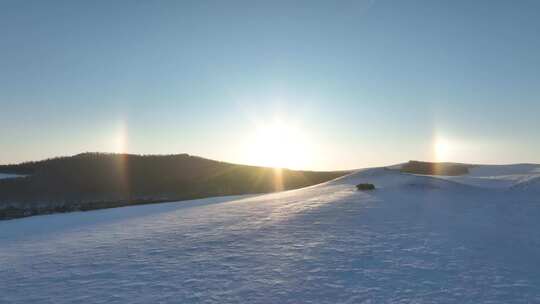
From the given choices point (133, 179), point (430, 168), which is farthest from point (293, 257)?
point (430, 168)

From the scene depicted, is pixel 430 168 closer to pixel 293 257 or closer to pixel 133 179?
pixel 133 179

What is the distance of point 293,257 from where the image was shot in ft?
23.1

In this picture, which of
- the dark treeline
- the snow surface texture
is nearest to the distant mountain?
the dark treeline

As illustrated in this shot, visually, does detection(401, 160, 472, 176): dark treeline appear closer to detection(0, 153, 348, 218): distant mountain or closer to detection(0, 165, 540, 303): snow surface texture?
detection(0, 153, 348, 218): distant mountain

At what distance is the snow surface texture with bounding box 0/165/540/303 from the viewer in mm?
5445

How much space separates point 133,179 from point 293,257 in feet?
118

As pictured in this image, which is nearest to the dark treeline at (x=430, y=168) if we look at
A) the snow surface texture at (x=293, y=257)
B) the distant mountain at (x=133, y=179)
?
the distant mountain at (x=133, y=179)

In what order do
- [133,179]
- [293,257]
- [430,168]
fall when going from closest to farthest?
[293,257] → [133,179] → [430,168]

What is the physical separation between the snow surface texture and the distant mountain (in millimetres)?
→ 19856

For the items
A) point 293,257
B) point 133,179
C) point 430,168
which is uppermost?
point 430,168

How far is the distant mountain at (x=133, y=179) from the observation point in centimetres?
3225

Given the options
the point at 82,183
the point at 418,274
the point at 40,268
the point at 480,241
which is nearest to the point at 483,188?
the point at 480,241

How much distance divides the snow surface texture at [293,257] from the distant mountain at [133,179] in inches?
782

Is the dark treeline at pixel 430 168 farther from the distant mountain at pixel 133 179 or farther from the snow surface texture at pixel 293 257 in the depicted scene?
the snow surface texture at pixel 293 257
